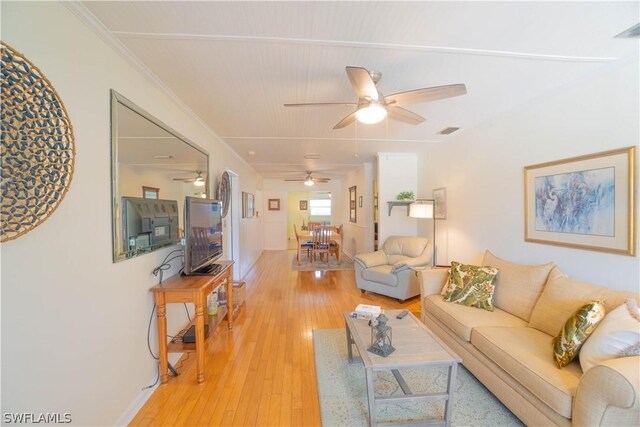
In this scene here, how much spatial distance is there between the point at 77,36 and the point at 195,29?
587 millimetres

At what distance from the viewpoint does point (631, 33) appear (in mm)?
1503

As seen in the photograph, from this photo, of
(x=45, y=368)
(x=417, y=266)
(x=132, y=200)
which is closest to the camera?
(x=45, y=368)

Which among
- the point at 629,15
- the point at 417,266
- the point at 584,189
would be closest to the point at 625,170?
the point at 584,189

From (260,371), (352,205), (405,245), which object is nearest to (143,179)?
(260,371)

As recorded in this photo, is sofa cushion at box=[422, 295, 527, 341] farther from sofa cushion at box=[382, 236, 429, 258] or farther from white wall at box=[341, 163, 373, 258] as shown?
white wall at box=[341, 163, 373, 258]

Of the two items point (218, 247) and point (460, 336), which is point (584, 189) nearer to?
point (460, 336)

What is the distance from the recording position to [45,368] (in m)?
1.10

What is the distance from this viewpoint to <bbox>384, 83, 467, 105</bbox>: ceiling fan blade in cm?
166

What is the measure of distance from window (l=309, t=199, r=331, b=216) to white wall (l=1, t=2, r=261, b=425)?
9.04 metres

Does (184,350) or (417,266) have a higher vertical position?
(417,266)

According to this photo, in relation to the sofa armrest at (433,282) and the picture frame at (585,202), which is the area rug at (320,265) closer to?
the sofa armrest at (433,282)

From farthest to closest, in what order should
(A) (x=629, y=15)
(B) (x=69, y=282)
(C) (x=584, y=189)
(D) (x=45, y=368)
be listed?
1. (C) (x=584, y=189)
2. (A) (x=629, y=15)
3. (B) (x=69, y=282)
4. (D) (x=45, y=368)

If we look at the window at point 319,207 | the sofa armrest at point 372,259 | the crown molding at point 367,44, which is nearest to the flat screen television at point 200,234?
the crown molding at point 367,44

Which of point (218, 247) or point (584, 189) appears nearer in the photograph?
point (584, 189)
